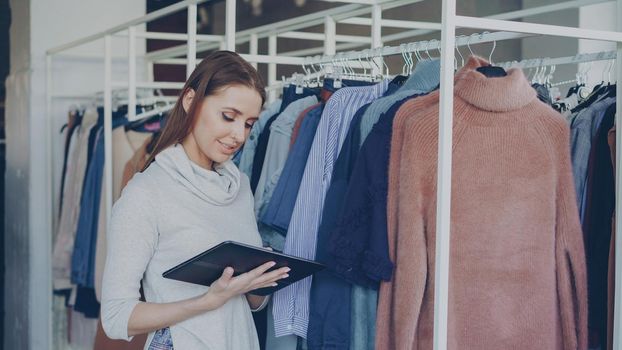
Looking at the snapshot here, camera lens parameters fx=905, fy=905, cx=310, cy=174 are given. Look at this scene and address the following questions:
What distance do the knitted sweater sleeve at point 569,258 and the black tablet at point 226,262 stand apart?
592 millimetres

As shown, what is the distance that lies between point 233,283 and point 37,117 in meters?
3.04

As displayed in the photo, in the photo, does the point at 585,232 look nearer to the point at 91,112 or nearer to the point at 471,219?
the point at 471,219

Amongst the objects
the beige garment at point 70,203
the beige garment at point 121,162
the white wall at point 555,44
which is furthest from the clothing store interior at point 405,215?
the white wall at point 555,44

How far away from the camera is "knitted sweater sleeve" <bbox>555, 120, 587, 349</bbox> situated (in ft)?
6.91

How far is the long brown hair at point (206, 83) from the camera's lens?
193cm

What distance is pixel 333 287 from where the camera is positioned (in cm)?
221

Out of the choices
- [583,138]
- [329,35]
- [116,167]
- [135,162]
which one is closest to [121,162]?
[116,167]

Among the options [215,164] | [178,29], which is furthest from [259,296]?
[178,29]

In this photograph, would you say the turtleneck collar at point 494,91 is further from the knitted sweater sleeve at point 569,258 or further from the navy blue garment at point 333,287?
the navy blue garment at point 333,287

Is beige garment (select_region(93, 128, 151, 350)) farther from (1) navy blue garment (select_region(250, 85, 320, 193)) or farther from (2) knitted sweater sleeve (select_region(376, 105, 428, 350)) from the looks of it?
(2) knitted sweater sleeve (select_region(376, 105, 428, 350))

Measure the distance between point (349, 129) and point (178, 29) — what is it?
3.83 m

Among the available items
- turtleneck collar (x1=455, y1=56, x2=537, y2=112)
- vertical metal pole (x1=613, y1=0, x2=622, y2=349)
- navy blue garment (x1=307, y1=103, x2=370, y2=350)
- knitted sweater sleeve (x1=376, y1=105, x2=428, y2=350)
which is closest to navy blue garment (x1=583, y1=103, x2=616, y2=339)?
vertical metal pole (x1=613, y1=0, x2=622, y2=349)

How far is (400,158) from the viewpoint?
6.80 ft

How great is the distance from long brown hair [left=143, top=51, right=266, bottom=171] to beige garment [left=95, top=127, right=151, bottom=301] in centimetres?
198
